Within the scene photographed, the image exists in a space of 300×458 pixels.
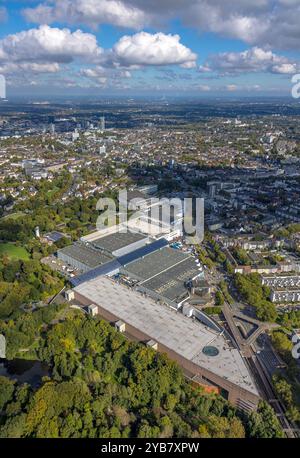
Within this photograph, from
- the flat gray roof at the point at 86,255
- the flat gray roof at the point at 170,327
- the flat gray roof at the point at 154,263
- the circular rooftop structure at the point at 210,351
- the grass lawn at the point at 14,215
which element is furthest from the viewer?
the grass lawn at the point at 14,215

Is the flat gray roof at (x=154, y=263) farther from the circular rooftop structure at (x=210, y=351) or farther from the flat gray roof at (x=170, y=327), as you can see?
the circular rooftop structure at (x=210, y=351)

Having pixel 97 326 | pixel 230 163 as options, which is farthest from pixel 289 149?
pixel 97 326

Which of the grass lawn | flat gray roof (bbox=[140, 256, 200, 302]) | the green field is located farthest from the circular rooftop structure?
the grass lawn

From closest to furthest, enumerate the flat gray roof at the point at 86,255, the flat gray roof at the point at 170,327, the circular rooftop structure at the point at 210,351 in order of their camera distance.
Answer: the flat gray roof at the point at 170,327 < the circular rooftop structure at the point at 210,351 < the flat gray roof at the point at 86,255

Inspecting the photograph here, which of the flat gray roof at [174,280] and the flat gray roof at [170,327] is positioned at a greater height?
the flat gray roof at [174,280]

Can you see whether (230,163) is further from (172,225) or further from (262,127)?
(262,127)

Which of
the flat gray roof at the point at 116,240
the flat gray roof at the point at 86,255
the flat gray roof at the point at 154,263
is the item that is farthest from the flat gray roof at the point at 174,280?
the flat gray roof at the point at 116,240

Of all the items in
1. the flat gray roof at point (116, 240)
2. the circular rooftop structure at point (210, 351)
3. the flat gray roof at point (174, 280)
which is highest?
the flat gray roof at point (116, 240)

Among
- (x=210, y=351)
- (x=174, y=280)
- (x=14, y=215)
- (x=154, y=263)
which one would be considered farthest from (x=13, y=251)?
(x=210, y=351)
